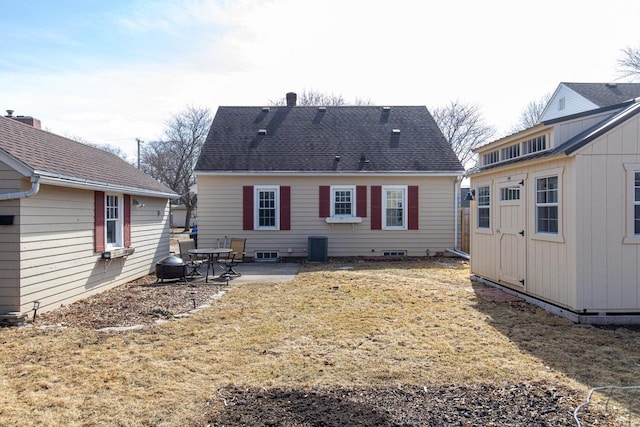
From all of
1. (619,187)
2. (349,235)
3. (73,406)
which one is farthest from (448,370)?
(349,235)

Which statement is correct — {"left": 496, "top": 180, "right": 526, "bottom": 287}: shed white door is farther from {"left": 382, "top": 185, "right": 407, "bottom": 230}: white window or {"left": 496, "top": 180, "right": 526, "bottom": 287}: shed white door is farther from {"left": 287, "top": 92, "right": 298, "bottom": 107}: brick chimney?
{"left": 287, "top": 92, "right": 298, "bottom": 107}: brick chimney

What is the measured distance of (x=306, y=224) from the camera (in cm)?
1473

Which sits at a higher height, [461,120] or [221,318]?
[461,120]

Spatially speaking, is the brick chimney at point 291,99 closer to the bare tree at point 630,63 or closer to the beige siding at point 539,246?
the beige siding at point 539,246

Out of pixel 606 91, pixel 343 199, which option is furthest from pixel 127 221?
pixel 606 91

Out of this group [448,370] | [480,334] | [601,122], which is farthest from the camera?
[601,122]

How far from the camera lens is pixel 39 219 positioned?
6.92 metres

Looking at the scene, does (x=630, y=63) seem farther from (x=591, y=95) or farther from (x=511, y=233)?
(x=511, y=233)

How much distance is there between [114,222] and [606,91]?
21120 mm

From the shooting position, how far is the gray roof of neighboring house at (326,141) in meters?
14.9

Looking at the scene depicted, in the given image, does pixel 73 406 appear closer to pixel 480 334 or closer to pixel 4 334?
pixel 4 334

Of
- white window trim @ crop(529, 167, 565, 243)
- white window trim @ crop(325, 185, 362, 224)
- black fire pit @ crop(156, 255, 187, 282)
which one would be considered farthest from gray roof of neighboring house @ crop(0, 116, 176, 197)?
white window trim @ crop(529, 167, 565, 243)

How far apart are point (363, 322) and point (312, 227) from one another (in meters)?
8.47

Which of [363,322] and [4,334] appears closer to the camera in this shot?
[4,334]
